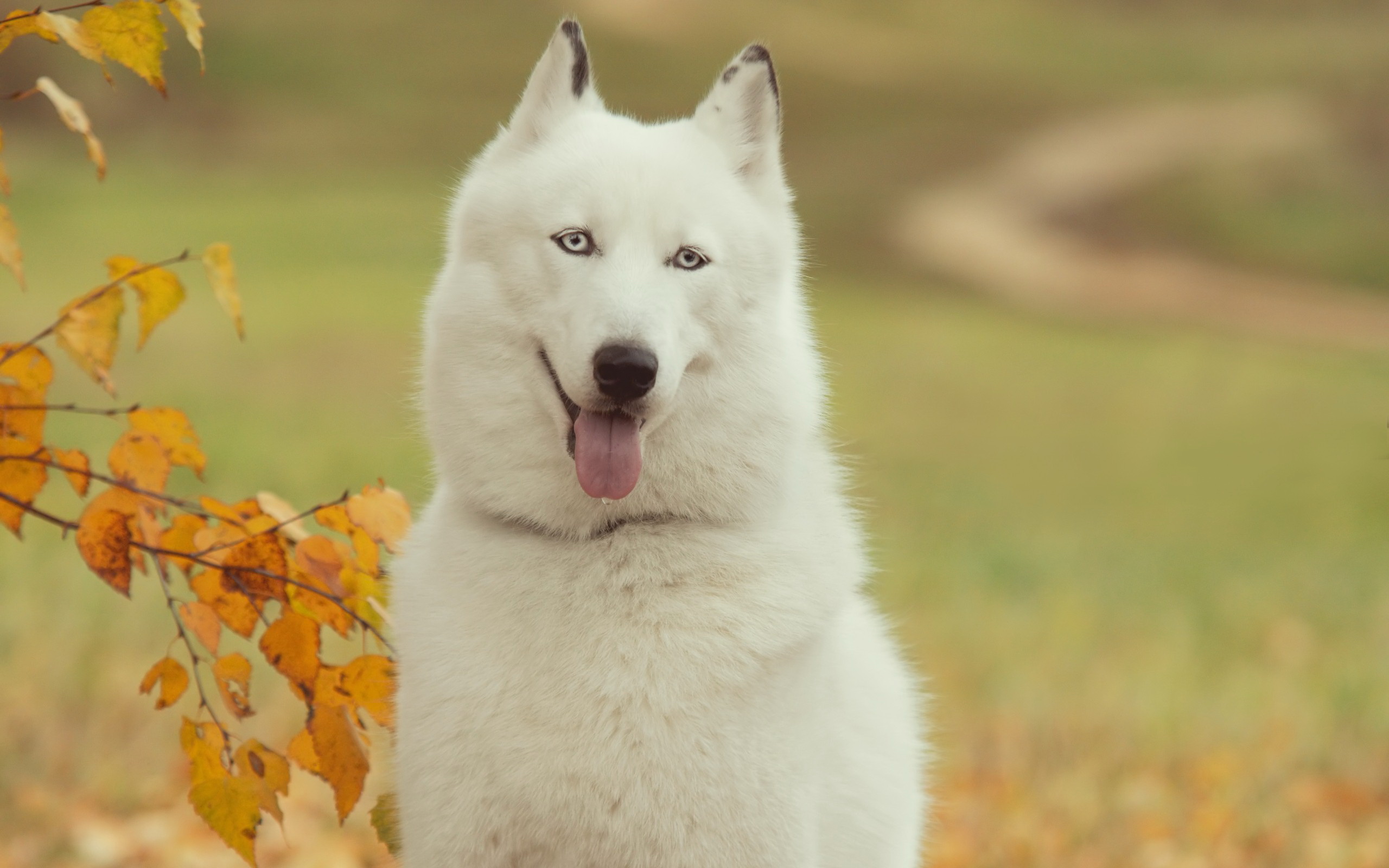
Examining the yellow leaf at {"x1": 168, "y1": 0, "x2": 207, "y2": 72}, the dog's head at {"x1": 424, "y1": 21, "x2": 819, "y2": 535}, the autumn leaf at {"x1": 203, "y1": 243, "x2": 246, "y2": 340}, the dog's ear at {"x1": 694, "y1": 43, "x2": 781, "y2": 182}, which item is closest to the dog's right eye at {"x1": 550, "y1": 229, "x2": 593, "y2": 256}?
the dog's head at {"x1": 424, "y1": 21, "x2": 819, "y2": 535}

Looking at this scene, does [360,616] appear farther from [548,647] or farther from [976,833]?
[976,833]

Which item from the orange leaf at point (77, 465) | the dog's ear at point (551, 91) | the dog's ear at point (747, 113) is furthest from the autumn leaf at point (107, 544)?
the dog's ear at point (747, 113)

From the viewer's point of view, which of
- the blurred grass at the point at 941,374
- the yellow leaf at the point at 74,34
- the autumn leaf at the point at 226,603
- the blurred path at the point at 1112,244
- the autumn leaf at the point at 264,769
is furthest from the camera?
the blurred path at the point at 1112,244

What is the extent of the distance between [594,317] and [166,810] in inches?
128

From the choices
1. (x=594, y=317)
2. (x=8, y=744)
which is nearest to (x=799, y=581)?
(x=594, y=317)

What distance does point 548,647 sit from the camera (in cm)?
291

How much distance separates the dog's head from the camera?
9.31 feet

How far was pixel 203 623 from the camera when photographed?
9.86ft

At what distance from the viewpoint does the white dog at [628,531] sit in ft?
9.23

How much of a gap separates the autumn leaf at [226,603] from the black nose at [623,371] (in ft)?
3.54

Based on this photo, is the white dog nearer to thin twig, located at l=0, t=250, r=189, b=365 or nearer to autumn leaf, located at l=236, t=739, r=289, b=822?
autumn leaf, located at l=236, t=739, r=289, b=822

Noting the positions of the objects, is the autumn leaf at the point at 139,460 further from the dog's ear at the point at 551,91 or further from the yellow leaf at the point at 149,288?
the dog's ear at the point at 551,91

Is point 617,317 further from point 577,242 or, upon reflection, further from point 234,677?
point 234,677

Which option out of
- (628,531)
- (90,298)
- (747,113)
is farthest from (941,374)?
(90,298)
